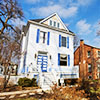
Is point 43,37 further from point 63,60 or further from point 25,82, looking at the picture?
point 25,82

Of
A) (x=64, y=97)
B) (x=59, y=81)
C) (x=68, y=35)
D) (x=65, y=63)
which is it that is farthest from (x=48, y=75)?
(x=68, y=35)

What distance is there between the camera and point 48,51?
444 inches

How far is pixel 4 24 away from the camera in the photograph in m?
11.3

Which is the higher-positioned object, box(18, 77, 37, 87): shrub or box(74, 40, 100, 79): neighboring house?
box(74, 40, 100, 79): neighboring house

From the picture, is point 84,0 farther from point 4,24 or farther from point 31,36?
point 4,24

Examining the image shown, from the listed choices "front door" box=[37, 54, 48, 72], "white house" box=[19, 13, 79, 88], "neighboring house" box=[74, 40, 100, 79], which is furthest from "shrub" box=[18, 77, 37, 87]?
"neighboring house" box=[74, 40, 100, 79]

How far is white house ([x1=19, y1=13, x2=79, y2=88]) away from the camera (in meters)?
9.47

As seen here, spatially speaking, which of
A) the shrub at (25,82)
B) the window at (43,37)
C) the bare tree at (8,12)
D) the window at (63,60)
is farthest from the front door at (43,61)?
the bare tree at (8,12)

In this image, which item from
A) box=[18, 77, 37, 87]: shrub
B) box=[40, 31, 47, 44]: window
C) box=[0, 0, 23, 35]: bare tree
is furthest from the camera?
box=[40, 31, 47, 44]: window

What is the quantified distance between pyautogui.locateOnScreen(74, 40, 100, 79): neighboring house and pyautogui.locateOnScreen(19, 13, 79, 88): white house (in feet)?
19.8

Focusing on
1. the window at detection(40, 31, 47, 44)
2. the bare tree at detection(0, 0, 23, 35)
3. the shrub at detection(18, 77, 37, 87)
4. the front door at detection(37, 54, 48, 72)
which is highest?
the bare tree at detection(0, 0, 23, 35)

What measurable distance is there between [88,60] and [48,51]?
→ 432 inches

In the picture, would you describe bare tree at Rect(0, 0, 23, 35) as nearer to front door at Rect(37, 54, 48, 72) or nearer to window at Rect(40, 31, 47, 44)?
window at Rect(40, 31, 47, 44)

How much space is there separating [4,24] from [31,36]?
4.33 meters
